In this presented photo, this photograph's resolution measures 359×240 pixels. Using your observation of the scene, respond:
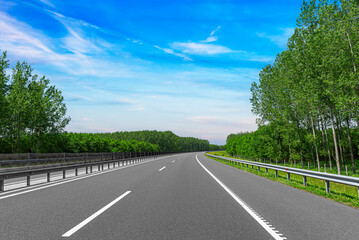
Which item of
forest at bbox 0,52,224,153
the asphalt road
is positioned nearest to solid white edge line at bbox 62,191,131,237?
the asphalt road

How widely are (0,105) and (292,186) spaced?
39997mm

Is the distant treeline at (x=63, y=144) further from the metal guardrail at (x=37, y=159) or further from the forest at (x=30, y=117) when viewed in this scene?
→ the metal guardrail at (x=37, y=159)

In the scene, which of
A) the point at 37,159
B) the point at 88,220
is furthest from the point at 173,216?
the point at 37,159

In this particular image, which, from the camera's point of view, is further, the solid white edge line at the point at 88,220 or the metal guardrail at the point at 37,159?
the metal guardrail at the point at 37,159

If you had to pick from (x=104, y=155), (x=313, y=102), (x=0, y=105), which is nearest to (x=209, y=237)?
(x=313, y=102)

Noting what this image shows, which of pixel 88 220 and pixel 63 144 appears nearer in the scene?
pixel 88 220

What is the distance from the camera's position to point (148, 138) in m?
156

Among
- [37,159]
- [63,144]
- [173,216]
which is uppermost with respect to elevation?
[63,144]

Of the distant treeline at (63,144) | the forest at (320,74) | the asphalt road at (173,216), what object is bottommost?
the asphalt road at (173,216)

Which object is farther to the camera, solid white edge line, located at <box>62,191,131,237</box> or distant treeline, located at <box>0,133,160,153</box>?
Answer: distant treeline, located at <box>0,133,160,153</box>

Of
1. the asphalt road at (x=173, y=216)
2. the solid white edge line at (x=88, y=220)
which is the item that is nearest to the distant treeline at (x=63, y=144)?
the asphalt road at (x=173, y=216)

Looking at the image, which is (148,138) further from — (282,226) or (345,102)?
(282,226)

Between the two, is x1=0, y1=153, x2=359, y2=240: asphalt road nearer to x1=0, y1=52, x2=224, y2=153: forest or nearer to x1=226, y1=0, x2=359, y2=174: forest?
x1=226, y1=0, x2=359, y2=174: forest

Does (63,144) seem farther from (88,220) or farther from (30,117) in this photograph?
(88,220)
